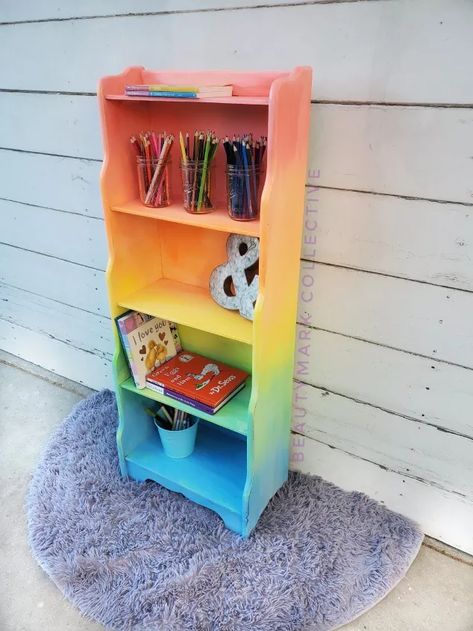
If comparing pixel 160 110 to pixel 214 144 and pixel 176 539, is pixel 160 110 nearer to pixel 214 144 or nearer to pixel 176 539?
pixel 214 144

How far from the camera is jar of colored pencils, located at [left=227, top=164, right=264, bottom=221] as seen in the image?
40.8 inches

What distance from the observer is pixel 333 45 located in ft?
3.28

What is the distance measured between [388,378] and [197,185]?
0.64 m

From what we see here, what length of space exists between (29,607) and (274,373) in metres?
0.79

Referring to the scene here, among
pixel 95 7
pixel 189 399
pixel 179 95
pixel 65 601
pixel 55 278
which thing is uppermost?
pixel 95 7

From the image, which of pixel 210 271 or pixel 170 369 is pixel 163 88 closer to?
pixel 210 271

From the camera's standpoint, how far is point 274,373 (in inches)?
48.1

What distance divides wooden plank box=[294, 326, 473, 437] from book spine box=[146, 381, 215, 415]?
0.88 ft

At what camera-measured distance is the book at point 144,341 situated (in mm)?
1309

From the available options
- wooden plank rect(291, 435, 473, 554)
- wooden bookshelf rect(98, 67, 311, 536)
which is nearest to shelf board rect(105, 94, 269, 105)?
wooden bookshelf rect(98, 67, 311, 536)

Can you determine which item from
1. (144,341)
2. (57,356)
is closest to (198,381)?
(144,341)

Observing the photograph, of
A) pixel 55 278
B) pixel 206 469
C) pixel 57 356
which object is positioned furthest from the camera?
pixel 57 356

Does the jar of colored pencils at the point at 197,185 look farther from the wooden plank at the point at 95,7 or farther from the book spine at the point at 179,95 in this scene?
the wooden plank at the point at 95,7

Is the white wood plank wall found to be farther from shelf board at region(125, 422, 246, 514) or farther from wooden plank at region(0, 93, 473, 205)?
shelf board at region(125, 422, 246, 514)
